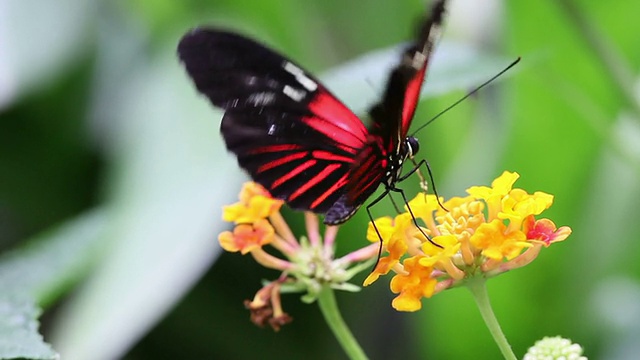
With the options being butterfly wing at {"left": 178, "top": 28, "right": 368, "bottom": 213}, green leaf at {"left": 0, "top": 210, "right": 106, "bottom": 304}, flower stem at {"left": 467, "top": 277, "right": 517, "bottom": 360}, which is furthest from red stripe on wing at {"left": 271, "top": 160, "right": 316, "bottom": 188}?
green leaf at {"left": 0, "top": 210, "right": 106, "bottom": 304}

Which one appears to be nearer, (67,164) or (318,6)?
(67,164)

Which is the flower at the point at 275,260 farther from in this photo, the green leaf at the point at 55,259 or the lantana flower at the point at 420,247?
the green leaf at the point at 55,259

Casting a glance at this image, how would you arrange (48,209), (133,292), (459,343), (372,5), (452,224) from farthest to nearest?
1. (372,5)
2. (48,209)
3. (459,343)
4. (133,292)
5. (452,224)

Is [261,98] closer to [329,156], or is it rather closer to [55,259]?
[329,156]

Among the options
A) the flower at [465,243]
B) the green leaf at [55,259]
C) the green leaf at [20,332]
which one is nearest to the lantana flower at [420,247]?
the flower at [465,243]

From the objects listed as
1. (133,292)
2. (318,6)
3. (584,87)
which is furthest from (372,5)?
(133,292)

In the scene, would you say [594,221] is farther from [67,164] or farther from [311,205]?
[67,164]

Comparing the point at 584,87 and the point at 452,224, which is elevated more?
the point at 584,87
